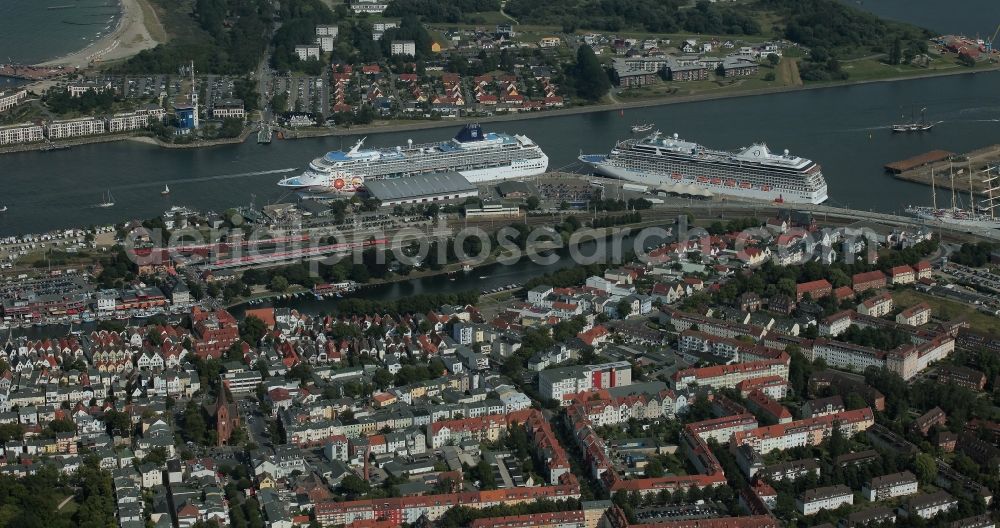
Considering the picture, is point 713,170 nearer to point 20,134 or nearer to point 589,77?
point 589,77

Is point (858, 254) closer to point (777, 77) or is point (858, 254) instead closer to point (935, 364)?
point (935, 364)

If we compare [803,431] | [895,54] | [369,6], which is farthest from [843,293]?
[369,6]

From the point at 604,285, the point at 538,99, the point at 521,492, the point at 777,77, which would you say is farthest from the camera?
the point at 777,77

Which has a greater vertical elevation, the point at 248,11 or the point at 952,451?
the point at 248,11

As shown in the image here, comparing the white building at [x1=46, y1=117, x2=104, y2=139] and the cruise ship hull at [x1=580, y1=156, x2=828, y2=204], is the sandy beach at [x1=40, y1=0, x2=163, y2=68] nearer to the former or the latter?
the white building at [x1=46, y1=117, x2=104, y2=139]

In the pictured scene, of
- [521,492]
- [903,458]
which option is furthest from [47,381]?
[903,458]

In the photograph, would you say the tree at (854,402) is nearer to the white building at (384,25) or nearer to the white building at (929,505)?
the white building at (929,505)
